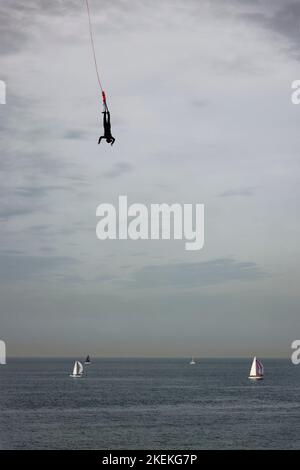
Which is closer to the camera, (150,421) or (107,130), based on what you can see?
(107,130)

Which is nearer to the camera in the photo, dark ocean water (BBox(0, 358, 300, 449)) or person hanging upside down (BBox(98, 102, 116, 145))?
person hanging upside down (BBox(98, 102, 116, 145))

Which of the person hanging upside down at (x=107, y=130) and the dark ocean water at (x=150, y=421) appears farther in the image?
the dark ocean water at (x=150, y=421)

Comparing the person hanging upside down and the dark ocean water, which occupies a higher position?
the person hanging upside down

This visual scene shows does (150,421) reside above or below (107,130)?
below

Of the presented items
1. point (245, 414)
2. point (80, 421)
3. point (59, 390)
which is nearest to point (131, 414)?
point (80, 421)

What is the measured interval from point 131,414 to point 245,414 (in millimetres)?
20593

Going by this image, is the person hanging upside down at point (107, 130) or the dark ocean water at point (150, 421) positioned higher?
the person hanging upside down at point (107, 130)
